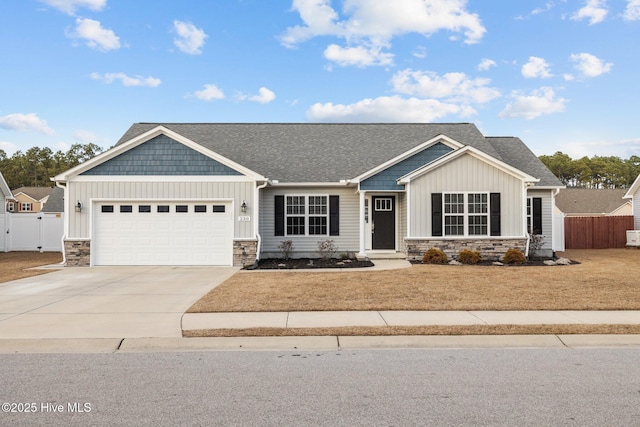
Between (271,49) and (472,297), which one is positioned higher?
(271,49)

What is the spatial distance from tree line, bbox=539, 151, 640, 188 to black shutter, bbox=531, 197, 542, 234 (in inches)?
2510

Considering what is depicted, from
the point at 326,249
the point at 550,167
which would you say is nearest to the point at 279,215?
the point at 326,249

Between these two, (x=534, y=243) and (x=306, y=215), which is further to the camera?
(x=306, y=215)

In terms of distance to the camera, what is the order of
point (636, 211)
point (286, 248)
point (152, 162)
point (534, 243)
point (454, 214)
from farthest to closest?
1. point (636, 211)
2. point (534, 243)
3. point (286, 248)
4. point (454, 214)
5. point (152, 162)

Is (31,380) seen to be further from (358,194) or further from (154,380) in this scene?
(358,194)

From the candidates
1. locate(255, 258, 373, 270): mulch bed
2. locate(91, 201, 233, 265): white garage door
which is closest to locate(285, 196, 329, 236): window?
locate(255, 258, 373, 270): mulch bed

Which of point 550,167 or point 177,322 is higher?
point 550,167

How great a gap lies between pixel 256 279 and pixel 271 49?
14675mm

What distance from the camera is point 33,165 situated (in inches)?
A: 3359

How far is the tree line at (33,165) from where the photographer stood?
8269 cm

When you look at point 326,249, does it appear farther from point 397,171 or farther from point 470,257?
point 470,257

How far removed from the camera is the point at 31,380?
5137 millimetres

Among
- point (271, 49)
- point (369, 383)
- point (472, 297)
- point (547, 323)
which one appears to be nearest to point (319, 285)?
point (472, 297)

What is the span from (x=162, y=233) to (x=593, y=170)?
79781 millimetres
